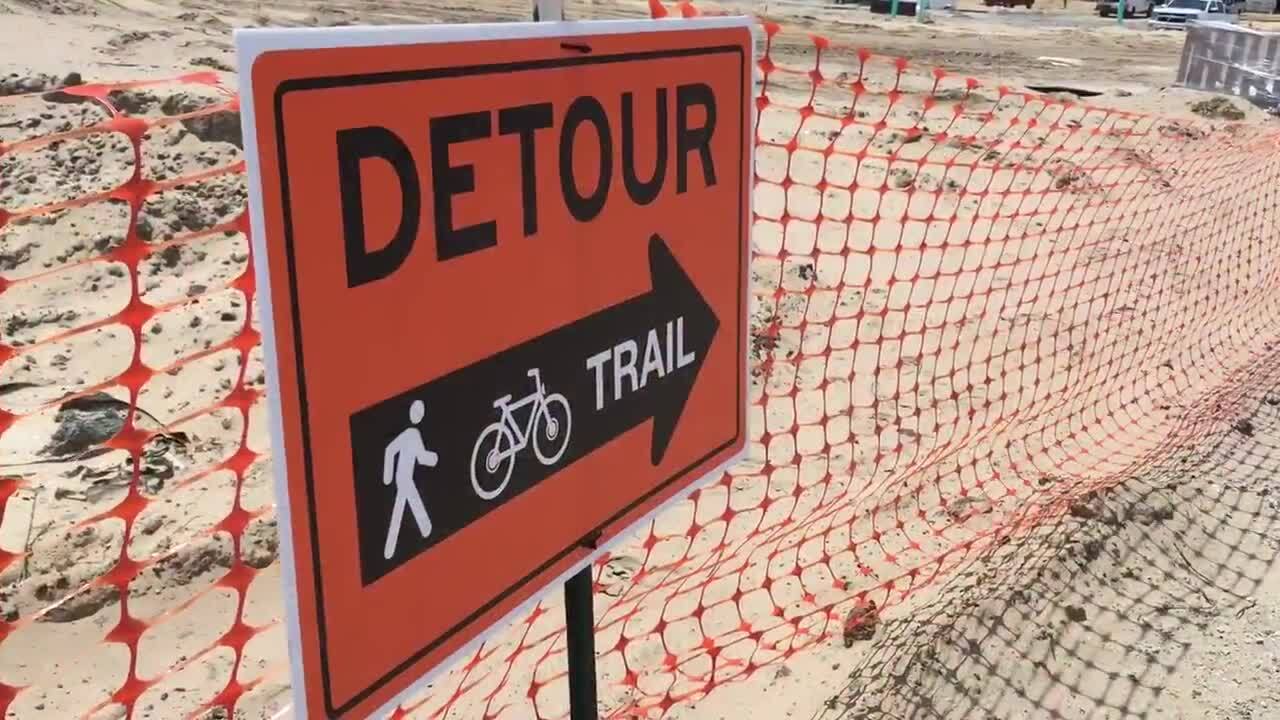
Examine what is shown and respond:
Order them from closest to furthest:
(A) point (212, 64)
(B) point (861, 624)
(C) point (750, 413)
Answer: (B) point (861, 624)
(C) point (750, 413)
(A) point (212, 64)

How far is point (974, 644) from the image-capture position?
3379 millimetres

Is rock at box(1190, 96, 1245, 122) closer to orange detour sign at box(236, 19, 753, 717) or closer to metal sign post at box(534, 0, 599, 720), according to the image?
orange detour sign at box(236, 19, 753, 717)

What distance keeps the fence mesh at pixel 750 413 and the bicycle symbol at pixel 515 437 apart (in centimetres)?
55

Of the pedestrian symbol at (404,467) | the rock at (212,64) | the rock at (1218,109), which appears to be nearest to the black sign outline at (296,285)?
the pedestrian symbol at (404,467)

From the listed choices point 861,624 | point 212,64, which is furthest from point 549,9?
point 212,64

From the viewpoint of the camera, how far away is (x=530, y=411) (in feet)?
5.55

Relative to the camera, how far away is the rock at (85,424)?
14.9ft

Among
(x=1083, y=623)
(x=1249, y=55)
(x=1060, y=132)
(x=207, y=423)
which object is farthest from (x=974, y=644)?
(x=1249, y=55)

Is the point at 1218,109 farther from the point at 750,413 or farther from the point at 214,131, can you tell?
the point at 214,131

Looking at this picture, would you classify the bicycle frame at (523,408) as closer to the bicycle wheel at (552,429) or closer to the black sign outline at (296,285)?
the bicycle wheel at (552,429)

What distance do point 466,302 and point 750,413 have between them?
3.47m

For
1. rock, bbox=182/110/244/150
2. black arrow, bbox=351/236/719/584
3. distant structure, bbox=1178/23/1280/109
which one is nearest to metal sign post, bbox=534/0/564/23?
black arrow, bbox=351/236/719/584

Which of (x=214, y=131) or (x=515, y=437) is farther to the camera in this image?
(x=214, y=131)

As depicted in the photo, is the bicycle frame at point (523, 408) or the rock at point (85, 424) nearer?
the bicycle frame at point (523, 408)
